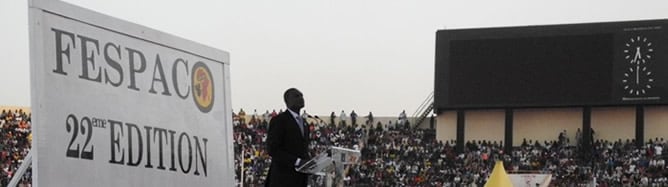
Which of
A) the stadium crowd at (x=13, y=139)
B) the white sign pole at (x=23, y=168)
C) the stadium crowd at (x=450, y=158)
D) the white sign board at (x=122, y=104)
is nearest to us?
the white sign board at (x=122, y=104)

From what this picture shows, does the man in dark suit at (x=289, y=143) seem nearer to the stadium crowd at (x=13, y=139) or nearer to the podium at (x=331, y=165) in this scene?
the podium at (x=331, y=165)

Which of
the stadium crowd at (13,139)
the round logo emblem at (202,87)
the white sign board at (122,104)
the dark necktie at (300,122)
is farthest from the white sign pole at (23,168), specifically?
the stadium crowd at (13,139)

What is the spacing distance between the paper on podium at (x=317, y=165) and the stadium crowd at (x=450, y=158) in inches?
997

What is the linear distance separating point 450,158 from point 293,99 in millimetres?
32397

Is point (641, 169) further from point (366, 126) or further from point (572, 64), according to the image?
point (366, 126)

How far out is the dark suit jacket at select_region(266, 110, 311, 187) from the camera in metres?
6.23

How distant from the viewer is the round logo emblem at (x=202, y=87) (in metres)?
5.96

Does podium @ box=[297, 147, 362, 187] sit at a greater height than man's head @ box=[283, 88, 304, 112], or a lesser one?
lesser

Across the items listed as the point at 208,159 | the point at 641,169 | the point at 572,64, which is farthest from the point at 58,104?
the point at 572,64

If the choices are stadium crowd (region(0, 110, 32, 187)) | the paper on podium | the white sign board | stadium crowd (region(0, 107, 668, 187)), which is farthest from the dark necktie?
stadium crowd (region(0, 107, 668, 187))

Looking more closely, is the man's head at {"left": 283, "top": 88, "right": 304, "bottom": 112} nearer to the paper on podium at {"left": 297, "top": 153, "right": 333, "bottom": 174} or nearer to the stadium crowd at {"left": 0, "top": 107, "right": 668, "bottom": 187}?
the paper on podium at {"left": 297, "top": 153, "right": 333, "bottom": 174}

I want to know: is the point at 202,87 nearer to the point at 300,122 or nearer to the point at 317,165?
the point at 300,122

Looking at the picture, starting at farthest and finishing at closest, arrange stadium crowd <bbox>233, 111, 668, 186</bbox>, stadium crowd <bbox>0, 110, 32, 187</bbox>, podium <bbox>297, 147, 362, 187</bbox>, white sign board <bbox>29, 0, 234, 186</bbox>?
1. stadium crowd <bbox>233, 111, 668, 186</bbox>
2. stadium crowd <bbox>0, 110, 32, 187</bbox>
3. podium <bbox>297, 147, 362, 187</bbox>
4. white sign board <bbox>29, 0, 234, 186</bbox>

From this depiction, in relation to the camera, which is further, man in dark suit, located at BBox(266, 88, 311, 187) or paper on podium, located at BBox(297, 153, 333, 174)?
man in dark suit, located at BBox(266, 88, 311, 187)
